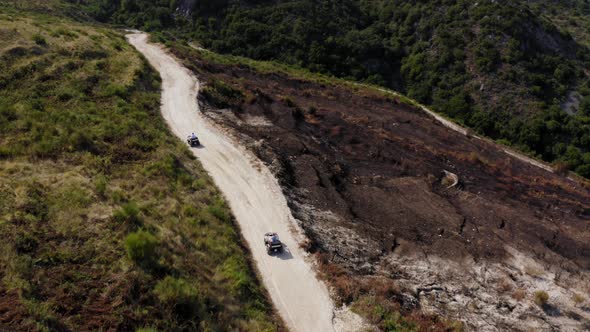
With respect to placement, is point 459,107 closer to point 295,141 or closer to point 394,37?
point 394,37

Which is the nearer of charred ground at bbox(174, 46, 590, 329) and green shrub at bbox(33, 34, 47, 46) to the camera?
charred ground at bbox(174, 46, 590, 329)

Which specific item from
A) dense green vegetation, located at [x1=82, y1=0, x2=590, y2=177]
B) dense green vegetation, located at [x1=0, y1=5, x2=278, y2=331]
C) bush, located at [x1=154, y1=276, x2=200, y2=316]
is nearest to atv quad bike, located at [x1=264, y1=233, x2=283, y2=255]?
dense green vegetation, located at [x1=0, y1=5, x2=278, y2=331]

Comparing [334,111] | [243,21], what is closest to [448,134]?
[334,111]

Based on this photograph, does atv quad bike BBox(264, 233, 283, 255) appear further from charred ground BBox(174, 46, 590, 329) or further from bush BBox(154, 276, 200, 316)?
bush BBox(154, 276, 200, 316)

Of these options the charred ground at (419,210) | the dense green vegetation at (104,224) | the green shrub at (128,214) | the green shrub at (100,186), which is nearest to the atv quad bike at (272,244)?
the dense green vegetation at (104,224)

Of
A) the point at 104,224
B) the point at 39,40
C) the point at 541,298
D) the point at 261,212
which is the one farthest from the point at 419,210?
the point at 39,40
